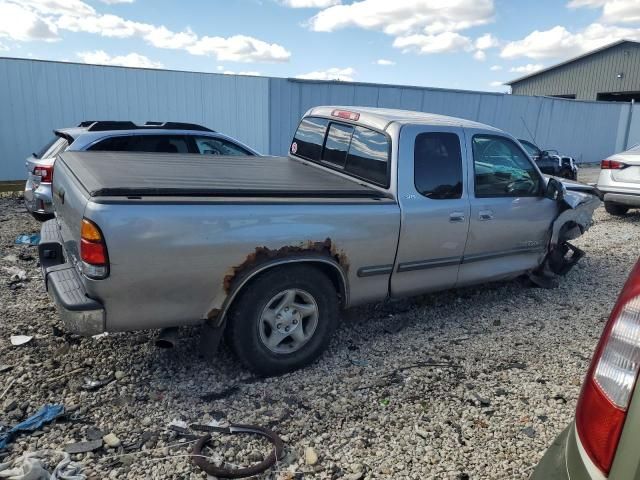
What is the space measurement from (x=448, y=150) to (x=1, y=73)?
1104cm

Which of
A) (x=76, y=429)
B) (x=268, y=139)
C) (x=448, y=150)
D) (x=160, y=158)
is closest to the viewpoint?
(x=76, y=429)

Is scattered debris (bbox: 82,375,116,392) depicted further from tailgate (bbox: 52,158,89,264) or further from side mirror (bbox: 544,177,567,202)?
side mirror (bbox: 544,177,567,202)

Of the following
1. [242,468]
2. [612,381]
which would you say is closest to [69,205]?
[242,468]

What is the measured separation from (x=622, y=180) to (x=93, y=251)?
8.89 m

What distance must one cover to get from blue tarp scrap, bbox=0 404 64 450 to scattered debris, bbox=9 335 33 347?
3.29ft

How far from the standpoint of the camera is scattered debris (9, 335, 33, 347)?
12.6 feet

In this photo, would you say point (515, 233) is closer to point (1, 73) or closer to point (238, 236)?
point (238, 236)

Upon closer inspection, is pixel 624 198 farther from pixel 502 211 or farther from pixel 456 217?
pixel 456 217

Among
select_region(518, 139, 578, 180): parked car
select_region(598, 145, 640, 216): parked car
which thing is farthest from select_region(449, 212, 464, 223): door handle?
select_region(518, 139, 578, 180): parked car

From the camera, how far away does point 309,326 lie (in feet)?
11.9

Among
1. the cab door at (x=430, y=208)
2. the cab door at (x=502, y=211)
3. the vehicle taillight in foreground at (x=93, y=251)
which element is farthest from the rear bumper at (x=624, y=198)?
the vehicle taillight in foreground at (x=93, y=251)

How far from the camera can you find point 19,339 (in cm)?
389

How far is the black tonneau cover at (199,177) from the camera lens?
305 cm

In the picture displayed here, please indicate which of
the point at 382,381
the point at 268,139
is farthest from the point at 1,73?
the point at 382,381
